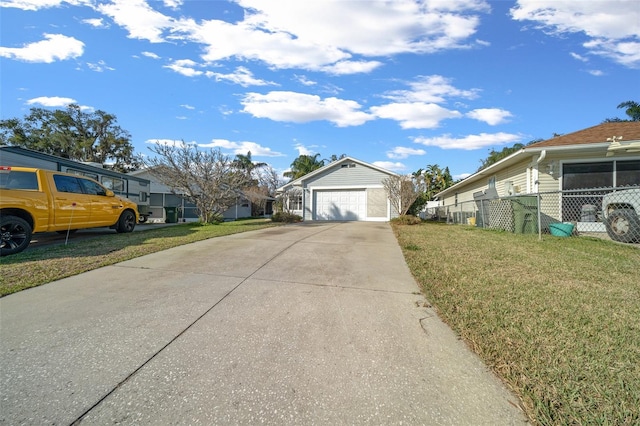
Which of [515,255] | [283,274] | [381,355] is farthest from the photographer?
[515,255]

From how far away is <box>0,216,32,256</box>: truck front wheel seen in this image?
5832 millimetres

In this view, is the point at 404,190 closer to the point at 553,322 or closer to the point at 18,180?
the point at 553,322

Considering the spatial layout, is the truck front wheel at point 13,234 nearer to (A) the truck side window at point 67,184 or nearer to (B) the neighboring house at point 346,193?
(A) the truck side window at point 67,184

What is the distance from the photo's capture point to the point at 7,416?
1754 millimetres

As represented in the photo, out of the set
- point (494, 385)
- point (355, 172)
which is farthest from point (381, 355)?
point (355, 172)

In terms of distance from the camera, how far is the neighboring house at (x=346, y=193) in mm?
19734

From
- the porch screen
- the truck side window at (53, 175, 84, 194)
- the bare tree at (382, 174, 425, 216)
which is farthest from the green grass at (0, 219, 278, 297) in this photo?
the porch screen

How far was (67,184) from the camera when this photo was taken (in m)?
7.36

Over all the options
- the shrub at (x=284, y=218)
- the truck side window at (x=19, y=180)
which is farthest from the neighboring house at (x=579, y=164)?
the truck side window at (x=19, y=180)

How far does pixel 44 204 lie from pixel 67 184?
896mm

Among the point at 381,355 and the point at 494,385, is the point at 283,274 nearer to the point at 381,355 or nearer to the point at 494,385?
the point at 381,355

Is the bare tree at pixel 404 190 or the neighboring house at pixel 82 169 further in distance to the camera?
the bare tree at pixel 404 190

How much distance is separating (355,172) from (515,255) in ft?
48.7

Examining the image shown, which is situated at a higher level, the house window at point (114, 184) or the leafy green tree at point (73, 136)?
the leafy green tree at point (73, 136)
